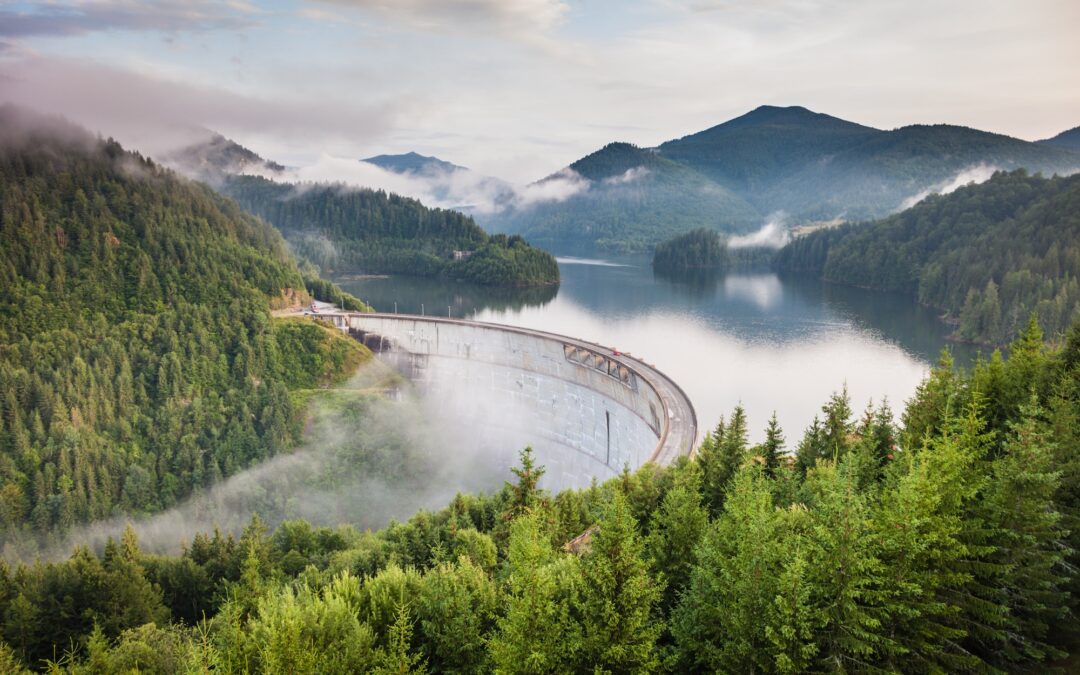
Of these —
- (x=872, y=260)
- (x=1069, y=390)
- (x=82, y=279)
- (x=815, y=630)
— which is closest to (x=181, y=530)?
(x=82, y=279)

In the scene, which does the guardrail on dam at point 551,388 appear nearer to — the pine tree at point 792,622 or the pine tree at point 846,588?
the pine tree at point 846,588

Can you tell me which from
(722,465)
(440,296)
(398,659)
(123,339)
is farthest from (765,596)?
(440,296)

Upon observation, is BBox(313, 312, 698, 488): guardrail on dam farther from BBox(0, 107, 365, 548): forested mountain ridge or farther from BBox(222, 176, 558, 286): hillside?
BBox(222, 176, 558, 286): hillside

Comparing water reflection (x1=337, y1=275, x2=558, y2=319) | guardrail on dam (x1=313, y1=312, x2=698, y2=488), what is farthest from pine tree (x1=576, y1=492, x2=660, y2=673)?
water reflection (x1=337, y1=275, x2=558, y2=319)

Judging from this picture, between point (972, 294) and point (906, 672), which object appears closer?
point (906, 672)

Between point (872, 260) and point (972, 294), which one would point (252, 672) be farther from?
point (872, 260)

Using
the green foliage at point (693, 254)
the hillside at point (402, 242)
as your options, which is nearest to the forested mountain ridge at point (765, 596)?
the hillside at point (402, 242)
